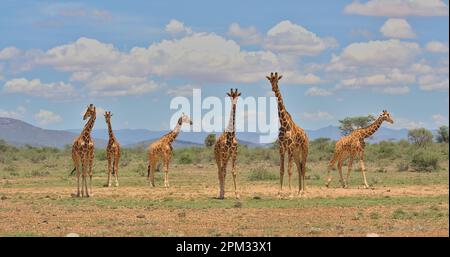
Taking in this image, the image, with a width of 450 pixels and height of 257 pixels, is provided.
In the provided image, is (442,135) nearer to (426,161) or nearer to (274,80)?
(426,161)

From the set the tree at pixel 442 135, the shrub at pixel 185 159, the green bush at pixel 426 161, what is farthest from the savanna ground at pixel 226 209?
the tree at pixel 442 135

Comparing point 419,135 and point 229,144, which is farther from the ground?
point 419,135

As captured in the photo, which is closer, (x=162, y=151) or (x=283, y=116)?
(x=283, y=116)

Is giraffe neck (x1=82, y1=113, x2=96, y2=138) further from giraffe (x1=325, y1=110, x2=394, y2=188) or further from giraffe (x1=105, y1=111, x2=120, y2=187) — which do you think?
giraffe (x1=325, y1=110, x2=394, y2=188)

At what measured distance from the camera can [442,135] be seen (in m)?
79.7

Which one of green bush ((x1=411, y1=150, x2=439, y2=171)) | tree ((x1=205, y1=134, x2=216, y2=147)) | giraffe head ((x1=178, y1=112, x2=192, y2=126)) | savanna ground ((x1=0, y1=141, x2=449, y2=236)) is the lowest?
savanna ground ((x1=0, y1=141, x2=449, y2=236))

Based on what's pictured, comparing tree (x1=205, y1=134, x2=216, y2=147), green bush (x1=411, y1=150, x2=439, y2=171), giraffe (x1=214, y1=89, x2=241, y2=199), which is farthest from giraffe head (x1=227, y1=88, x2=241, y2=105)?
tree (x1=205, y1=134, x2=216, y2=147)

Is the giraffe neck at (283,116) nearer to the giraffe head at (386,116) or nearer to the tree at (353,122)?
the giraffe head at (386,116)

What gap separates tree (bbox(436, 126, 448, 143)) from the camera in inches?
3109

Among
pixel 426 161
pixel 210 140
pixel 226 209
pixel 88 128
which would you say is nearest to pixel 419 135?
pixel 210 140

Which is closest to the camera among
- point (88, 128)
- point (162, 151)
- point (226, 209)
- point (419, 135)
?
point (226, 209)

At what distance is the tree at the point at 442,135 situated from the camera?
259 ft
